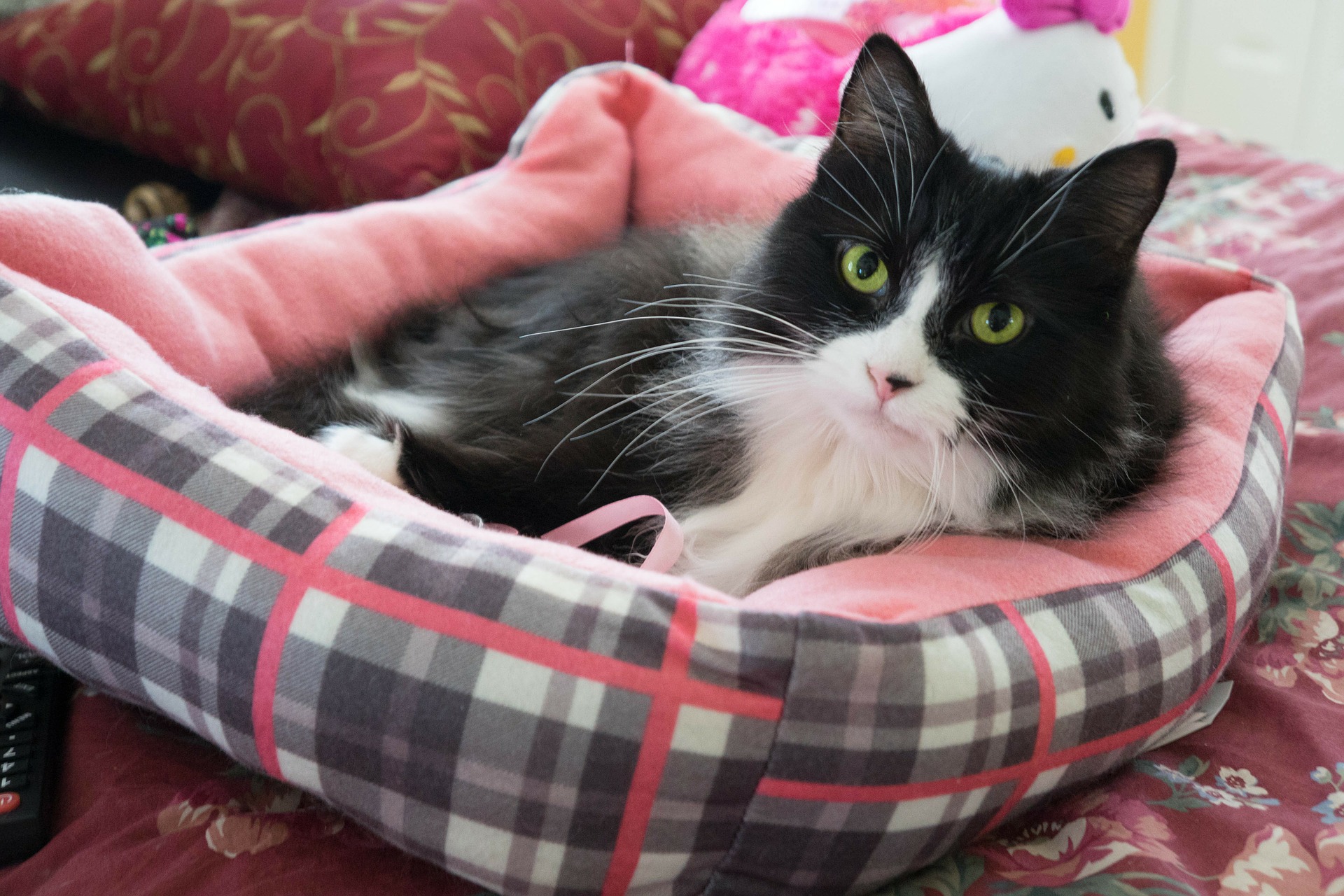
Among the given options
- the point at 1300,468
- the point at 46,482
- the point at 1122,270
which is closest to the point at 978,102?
the point at 1122,270

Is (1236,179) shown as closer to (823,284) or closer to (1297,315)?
(1297,315)

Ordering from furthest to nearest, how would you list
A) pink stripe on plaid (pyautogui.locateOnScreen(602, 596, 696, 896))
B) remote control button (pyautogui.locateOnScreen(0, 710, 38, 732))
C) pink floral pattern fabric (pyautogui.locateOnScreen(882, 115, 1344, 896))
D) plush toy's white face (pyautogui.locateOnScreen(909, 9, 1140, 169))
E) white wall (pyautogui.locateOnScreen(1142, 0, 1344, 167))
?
white wall (pyautogui.locateOnScreen(1142, 0, 1344, 167)) < plush toy's white face (pyautogui.locateOnScreen(909, 9, 1140, 169)) < remote control button (pyautogui.locateOnScreen(0, 710, 38, 732)) < pink floral pattern fabric (pyautogui.locateOnScreen(882, 115, 1344, 896)) < pink stripe on plaid (pyautogui.locateOnScreen(602, 596, 696, 896))

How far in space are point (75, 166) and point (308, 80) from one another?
2.05 feet

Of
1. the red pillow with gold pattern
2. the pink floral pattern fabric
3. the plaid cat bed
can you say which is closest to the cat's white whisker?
the plaid cat bed

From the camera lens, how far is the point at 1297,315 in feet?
6.11

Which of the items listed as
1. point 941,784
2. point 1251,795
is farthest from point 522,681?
point 1251,795

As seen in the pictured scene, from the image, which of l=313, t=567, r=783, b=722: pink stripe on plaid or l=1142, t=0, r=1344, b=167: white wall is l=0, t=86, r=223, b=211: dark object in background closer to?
l=313, t=567, r=783, b=722: pink stripe on plaid

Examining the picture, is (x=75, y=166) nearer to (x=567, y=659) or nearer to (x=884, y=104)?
(x=884, y=104)

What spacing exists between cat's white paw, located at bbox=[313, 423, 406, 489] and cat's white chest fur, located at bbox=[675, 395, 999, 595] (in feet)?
1.24

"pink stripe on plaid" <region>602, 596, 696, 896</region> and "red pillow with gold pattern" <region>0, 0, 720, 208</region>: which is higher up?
"red pillow with gold pattern" <region>0, 0, 720, 208</region>

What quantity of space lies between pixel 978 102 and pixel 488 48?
113cm

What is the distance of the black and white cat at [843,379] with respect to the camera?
1.02 metres

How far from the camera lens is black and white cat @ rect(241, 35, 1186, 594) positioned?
1023mm

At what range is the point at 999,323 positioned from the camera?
103 cm
